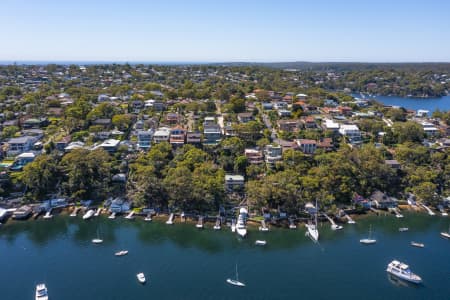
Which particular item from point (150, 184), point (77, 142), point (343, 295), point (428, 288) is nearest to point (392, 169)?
point (428, 288)

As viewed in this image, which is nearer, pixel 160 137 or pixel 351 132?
pixel 160 137

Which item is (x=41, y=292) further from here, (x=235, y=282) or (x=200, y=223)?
(x=200, y=223)

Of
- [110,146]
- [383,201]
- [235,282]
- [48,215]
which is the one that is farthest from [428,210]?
[48,215]

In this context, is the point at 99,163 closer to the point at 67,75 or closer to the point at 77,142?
the point at 77,142

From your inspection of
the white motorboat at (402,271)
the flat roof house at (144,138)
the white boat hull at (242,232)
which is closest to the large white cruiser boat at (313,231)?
the white boat hull at (242,232)

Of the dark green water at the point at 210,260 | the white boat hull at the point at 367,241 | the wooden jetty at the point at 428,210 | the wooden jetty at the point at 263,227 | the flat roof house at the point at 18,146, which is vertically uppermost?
the flat roof house at the point at 18,146

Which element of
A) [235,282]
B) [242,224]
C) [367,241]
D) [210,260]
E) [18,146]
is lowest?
[210,260]

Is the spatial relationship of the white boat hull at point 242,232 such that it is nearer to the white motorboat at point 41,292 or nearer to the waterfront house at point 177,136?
the white motorboat at point 41,292
